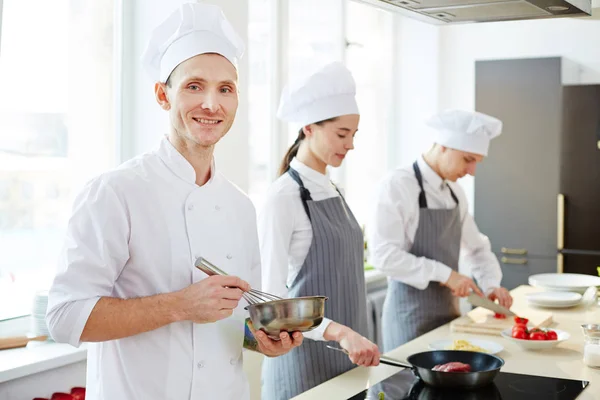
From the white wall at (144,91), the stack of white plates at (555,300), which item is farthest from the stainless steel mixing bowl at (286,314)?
the stack of white plates at (555,300)

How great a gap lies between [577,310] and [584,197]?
5.19ft

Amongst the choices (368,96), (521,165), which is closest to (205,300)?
(521,165)

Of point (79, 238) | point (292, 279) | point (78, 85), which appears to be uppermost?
point (78, 85)

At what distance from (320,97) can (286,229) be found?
51cm

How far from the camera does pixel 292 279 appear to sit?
2.66 metres

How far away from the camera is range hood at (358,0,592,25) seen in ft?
7.66

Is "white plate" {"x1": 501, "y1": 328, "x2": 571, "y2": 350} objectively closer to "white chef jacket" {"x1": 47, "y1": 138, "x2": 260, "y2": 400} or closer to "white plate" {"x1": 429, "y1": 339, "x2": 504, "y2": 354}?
"white plate" {"x1": 429, "y1": 339, "x2": 504, "y2": 354}

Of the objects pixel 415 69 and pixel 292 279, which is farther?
pixel 415 69

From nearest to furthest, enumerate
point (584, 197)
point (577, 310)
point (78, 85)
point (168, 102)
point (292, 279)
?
1. point (168, 102)
2. point (292, 279)
3. point (78, 85)
4. point (577, 310)
5. point (584, 197)

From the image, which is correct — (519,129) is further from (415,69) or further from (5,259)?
(5,259)

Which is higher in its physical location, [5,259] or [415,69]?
[415,69]

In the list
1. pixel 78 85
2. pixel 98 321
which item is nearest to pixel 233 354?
pixel 98 321

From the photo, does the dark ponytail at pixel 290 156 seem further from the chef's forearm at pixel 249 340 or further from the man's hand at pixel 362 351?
the chef's forearm at pixel 249 340

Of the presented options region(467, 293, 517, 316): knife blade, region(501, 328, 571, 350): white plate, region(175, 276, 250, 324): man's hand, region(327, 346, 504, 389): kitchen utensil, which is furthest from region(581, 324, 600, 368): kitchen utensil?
region(175, 276, 250, 324): man's hand
